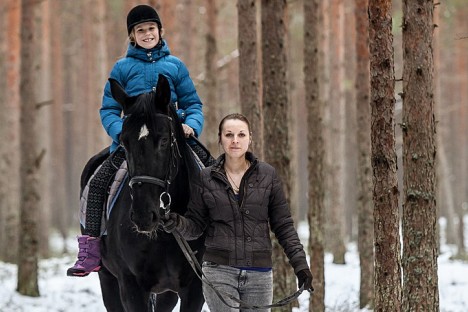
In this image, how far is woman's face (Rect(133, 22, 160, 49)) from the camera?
23.3ft

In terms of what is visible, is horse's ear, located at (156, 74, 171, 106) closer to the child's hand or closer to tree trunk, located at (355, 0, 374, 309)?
the child's hand

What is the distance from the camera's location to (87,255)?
7457mm

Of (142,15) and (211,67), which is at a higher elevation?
(211,67)

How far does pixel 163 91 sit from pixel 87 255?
7.07 feet

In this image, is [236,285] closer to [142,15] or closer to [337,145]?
[142,15]

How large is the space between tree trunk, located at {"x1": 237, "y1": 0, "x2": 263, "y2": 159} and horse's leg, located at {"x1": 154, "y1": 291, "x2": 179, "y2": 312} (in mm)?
3711

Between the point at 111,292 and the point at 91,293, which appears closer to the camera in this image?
the point at 111,292

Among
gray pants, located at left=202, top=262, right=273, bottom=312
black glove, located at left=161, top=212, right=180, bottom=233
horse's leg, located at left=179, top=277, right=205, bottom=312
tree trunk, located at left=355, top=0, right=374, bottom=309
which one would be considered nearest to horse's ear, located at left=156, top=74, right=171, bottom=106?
black glove, located at left=161, top=212, right=180, bottom=233

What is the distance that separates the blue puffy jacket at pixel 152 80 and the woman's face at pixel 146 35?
0.20 feet

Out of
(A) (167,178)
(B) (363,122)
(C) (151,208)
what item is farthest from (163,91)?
(B) (363,122)

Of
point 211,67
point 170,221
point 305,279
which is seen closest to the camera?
point 305,279

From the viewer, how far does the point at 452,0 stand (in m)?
32.0

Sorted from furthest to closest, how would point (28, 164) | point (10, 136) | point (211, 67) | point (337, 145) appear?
point (337, 145)
point (10, 136)
point (211, 67)
point (28, 164)

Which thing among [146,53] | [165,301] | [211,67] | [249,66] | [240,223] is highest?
[211,67]
